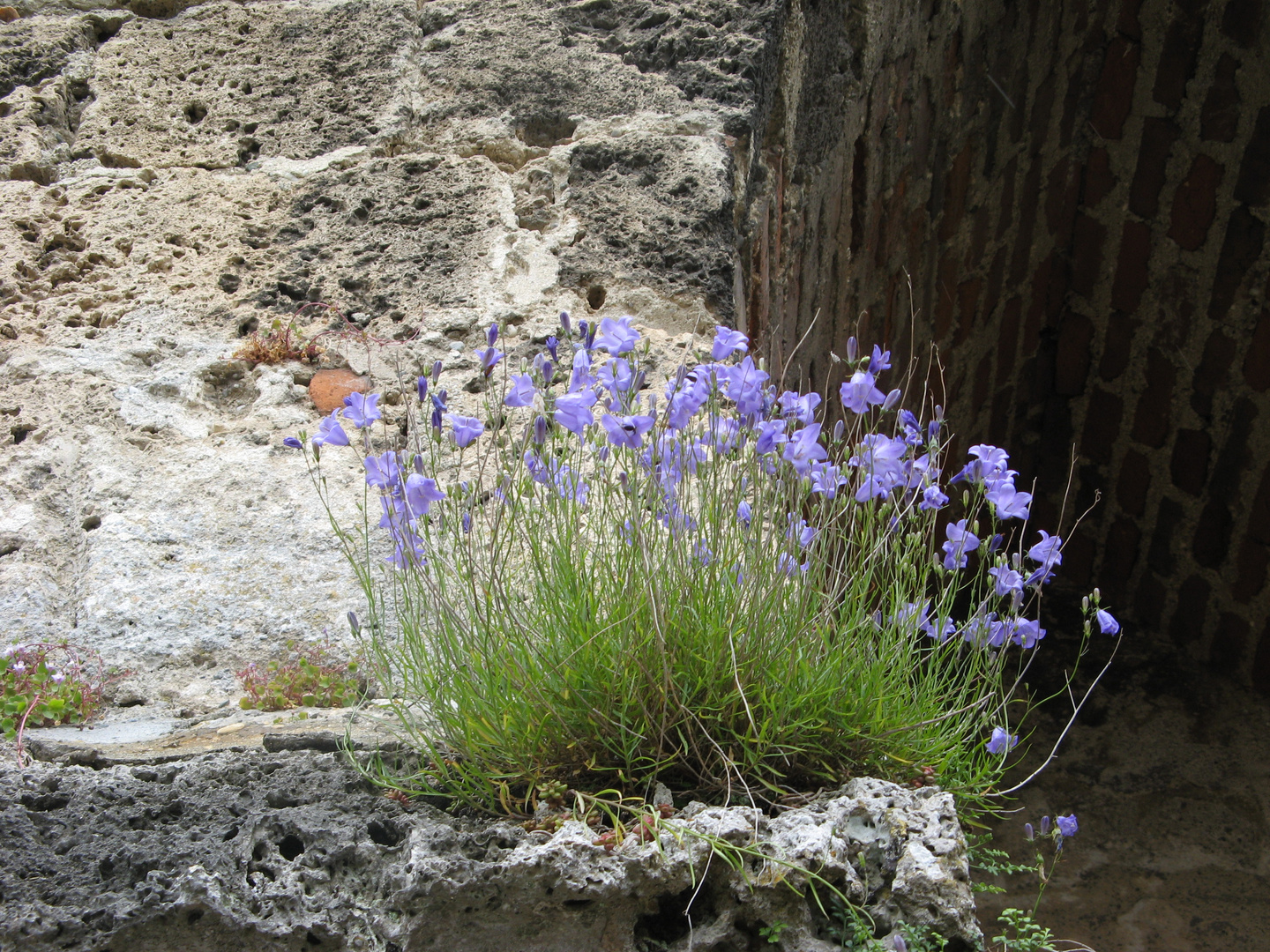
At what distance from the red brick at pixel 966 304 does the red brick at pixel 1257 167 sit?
1081mm

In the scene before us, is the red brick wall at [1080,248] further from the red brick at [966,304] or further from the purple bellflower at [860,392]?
the purple bellflower at [860,392]

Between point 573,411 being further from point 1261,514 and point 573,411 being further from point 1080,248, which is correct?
point 1080,248

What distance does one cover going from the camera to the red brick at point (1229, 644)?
4367 millimetres

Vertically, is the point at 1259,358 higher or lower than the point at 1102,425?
higher

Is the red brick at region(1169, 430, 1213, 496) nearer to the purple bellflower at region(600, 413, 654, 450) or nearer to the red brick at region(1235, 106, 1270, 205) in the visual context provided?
the red brick at region(1235, 106, 1270, 205)

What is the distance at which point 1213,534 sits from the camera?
14.0ft

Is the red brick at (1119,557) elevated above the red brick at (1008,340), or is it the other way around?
the red brick at (1008,340)

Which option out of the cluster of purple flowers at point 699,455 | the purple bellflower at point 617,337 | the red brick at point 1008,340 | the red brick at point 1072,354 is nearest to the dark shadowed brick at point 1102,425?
the red brick at point 1072,354

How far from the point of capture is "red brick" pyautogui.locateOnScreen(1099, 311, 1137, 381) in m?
4.47

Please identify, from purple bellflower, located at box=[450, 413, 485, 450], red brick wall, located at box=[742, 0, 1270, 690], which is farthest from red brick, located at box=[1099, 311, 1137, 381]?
purple bellflower, located at box=[450, 413, 485, 450]

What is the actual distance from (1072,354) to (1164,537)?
0.98 metres

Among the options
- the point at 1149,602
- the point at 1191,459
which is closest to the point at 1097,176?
the point at 1191,459

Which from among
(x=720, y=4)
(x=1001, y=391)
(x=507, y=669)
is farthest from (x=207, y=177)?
(x=1001, y=391)

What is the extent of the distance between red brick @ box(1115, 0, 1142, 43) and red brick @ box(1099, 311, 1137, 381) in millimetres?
1205
